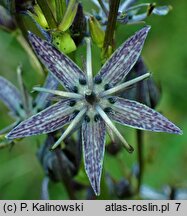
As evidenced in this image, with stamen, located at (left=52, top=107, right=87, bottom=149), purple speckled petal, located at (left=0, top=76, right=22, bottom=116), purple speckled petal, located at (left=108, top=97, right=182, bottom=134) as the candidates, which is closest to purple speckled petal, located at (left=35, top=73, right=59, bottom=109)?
purple speckled petal, located at (left=0, top=76, right=22, bottom=116)

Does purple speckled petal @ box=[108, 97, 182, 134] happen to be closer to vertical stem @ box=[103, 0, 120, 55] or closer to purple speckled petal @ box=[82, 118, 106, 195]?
purple speckled petal @ box=[82, 118, 106, 195]

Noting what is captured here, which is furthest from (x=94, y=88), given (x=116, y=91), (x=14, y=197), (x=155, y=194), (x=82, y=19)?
(x=14, y=197)

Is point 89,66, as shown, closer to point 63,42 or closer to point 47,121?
point 63,42

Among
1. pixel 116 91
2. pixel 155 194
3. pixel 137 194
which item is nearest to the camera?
pixel 116 91

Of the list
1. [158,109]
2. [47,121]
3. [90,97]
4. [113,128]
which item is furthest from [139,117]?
[158,109]

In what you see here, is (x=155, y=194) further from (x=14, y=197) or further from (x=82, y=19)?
(x=82, y=19)

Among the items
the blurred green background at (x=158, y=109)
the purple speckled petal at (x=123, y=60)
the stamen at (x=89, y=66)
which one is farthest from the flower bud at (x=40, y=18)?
the blurred green background at (x=158, y=109)
